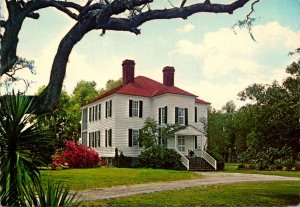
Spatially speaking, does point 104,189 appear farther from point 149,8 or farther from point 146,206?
point 149,8

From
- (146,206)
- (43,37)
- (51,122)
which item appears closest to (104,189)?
(146,206)

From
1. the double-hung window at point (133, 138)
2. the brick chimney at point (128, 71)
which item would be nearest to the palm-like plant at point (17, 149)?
the double-hung window at point (133, 138)

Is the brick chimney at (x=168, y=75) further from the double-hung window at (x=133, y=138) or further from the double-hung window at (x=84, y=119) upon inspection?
the double-hung window at (x=84, y=119)

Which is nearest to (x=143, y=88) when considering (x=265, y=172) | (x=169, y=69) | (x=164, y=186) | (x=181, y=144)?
(x=169, y=69)

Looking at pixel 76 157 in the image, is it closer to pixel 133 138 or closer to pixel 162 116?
pixel 133 138

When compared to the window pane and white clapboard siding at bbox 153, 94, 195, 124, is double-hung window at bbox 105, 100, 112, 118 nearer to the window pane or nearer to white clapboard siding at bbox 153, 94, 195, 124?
the window pane

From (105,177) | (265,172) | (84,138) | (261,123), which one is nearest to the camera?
(84,138)

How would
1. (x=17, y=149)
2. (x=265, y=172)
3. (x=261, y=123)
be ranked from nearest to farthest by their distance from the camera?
(x=17, y=149) → (x=261, y=123) → (x=265, y=172)
